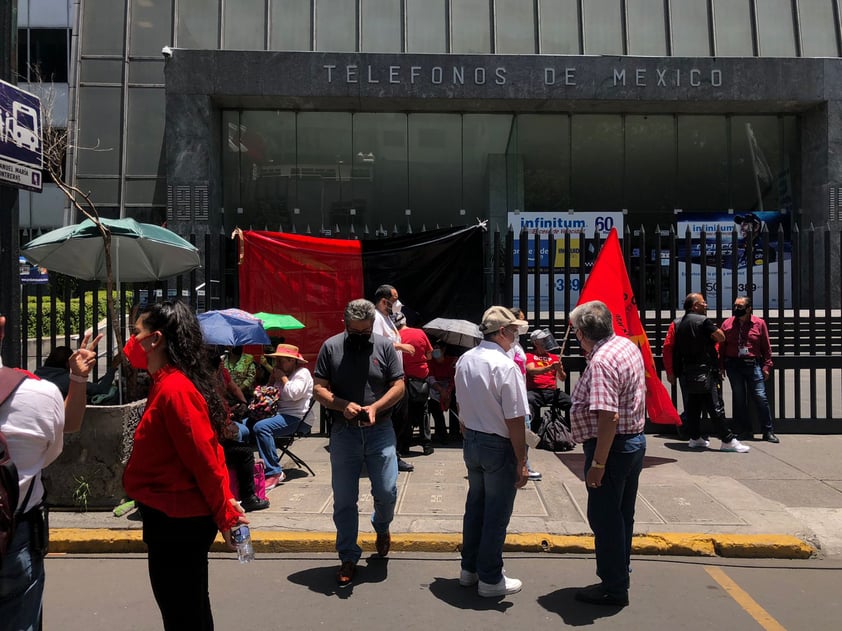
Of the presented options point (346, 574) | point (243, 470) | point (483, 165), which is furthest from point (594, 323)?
point (483, 165)

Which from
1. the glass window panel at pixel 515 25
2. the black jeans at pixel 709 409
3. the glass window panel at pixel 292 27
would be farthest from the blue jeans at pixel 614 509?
the glass window panel at pixel 292 27

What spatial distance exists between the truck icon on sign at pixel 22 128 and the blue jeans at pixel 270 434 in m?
3.03

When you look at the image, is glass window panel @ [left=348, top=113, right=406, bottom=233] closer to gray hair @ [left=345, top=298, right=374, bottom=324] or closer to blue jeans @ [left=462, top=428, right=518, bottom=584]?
gray hair @ [left=345, top=298, right=374, bottom=324]

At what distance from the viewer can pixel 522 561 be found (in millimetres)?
5211

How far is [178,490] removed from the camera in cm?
306

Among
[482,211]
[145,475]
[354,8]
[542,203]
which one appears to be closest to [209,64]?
[354,8]

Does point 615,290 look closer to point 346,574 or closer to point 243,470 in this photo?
point 243,470

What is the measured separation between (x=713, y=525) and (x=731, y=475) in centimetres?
184

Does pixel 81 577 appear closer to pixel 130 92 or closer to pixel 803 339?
pixel 803 339

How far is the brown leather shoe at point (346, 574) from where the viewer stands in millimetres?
4664

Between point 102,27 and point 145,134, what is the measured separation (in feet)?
11.1

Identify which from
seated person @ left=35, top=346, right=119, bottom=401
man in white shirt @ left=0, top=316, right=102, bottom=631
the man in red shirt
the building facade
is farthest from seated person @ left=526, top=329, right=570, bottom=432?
the building facade

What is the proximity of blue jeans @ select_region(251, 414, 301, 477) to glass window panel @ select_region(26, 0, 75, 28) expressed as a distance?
2243 cm

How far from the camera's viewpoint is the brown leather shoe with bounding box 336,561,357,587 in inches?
184
